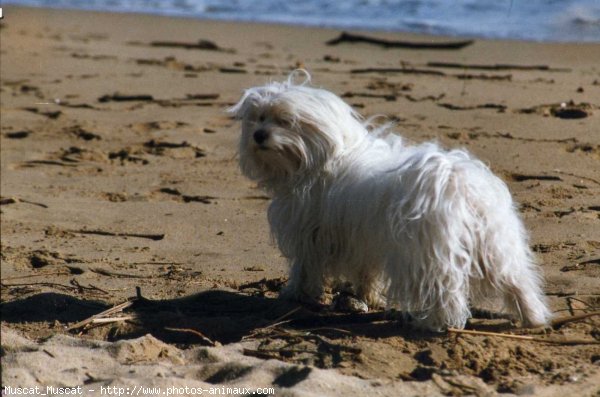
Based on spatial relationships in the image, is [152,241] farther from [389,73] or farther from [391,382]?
[389,73]

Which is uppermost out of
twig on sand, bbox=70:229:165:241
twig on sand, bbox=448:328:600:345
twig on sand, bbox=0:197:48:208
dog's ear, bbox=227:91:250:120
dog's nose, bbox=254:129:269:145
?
dog's ear, bbox=227:91:250:120

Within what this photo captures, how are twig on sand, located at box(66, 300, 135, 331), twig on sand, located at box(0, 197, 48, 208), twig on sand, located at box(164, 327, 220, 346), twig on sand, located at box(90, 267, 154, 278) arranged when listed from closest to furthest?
twig on sand, located at box(164, 327, 220, 346) < twig on sand, located at box(66, 300, 135, 331) < twig on sand, located at box(90, 267, 154, 278) < twig on sand, located at box(0, 197, 48, 208)

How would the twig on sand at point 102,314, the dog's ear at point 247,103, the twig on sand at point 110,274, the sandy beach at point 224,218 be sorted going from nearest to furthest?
1. the sandy beach at point 224,218
2. the twig on sand at point 102,314
3. the dog's ear at point 247,103
4. the twig on sand at point 110,274

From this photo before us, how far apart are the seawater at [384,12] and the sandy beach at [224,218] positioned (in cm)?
70

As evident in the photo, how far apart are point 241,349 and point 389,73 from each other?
6.31 m

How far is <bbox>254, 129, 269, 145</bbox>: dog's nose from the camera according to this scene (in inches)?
183

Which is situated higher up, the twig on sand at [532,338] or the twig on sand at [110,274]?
the twig on sand at [532,338]

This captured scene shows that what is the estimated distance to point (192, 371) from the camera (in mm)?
3887

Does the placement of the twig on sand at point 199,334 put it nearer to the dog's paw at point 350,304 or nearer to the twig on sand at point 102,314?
the twig on sand at point 102,314

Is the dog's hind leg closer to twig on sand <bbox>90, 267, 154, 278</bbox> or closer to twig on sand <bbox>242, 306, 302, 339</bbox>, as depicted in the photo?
twig on sand <bbox>242, 306, 302, 339</bbox>

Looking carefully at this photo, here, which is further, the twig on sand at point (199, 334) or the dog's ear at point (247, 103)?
the dog's ear at point (247, 103)

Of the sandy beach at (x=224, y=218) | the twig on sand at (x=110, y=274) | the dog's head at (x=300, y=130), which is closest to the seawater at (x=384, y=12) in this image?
the sandy beach at (x=224, y=218)

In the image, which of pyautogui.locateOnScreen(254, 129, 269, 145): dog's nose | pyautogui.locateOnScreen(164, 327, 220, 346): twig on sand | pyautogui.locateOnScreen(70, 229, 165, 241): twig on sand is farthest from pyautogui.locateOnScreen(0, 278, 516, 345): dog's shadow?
pyautogui.locateOnScreen(70, 229, 165, 241): twig on sand

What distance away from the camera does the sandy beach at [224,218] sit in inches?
155
